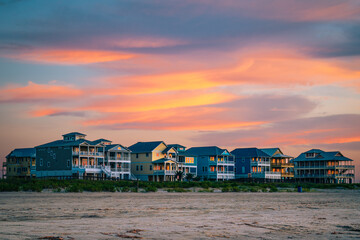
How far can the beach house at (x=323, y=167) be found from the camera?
13762cm

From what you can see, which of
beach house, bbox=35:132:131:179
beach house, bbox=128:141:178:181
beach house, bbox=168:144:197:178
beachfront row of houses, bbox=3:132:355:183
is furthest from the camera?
beach house, bbox=168:144:197:178

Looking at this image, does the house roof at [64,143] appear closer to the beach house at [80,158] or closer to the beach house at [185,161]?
the beach house at [80,158]

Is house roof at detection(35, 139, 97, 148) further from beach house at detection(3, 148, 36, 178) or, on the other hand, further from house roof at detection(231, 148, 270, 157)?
house roof at detection(231, 148, 270, 157)

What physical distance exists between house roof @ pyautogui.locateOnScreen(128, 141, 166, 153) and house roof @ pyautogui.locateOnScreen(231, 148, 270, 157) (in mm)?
32536

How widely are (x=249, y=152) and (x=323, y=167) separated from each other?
2384cm

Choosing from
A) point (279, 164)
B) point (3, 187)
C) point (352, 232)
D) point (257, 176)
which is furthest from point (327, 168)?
point (352, 232)

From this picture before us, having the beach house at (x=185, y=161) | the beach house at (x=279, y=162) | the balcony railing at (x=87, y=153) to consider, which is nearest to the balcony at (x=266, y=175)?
the beach house at (x=279, y=162)

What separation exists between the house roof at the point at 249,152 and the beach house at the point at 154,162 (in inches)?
1083

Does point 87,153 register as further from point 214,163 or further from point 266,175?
point 266,175

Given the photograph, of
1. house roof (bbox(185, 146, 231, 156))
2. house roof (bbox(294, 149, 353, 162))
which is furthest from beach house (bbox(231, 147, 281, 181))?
house roof (bbox(294, 149, 353, 162))

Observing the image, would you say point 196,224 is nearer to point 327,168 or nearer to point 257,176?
point 257,176

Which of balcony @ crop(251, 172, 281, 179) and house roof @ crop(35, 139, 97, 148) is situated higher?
house roof @ crop(35, 139, 97, 148)

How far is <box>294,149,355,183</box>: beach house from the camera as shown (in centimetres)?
13762

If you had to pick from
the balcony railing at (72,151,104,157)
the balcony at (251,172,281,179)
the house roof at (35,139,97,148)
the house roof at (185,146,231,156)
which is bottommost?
the balcony at (251,172,281,179)
